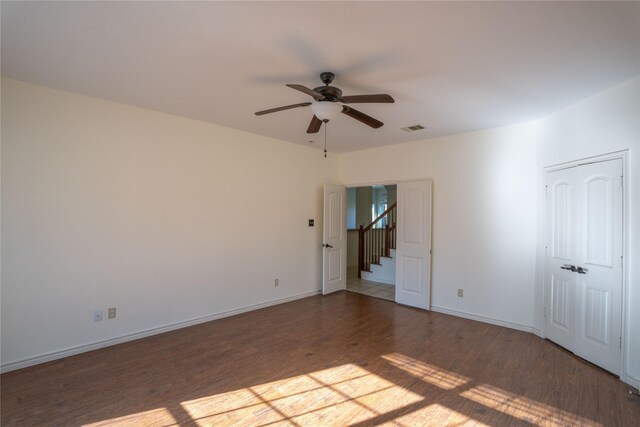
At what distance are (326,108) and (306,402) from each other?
245 cm

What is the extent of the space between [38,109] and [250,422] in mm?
3557

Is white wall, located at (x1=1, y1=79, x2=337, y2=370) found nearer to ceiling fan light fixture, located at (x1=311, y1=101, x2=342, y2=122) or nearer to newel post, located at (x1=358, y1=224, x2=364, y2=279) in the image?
ceiling fan light fixture, located at (x1=311, y1=101, x2=342, y2=122)

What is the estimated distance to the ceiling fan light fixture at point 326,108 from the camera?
2625 mm

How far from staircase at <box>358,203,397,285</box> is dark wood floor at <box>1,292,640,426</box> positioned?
2851 millimetres

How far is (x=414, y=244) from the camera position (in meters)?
5.17

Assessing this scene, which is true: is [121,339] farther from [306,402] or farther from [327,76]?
[327,76]

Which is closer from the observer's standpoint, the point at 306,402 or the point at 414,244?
the point at 306,402

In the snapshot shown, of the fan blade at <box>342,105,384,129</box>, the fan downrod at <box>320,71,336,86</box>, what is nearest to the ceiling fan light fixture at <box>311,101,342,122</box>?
the fan blade at <box>342,105,384,129</box>

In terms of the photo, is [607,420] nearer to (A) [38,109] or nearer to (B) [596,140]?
(B) [596,140]

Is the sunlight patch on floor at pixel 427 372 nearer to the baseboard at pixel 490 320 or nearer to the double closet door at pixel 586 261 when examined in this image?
the double closet door at pixel 586 261

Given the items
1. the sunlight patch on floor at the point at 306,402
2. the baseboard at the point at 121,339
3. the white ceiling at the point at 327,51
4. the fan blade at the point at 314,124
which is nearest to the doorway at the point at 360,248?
the baseboard at the point at 121,339

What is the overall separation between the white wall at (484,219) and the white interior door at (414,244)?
0.13 metres

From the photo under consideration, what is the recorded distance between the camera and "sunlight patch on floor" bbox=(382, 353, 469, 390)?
279cm

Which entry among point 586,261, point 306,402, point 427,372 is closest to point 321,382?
point 306,402
